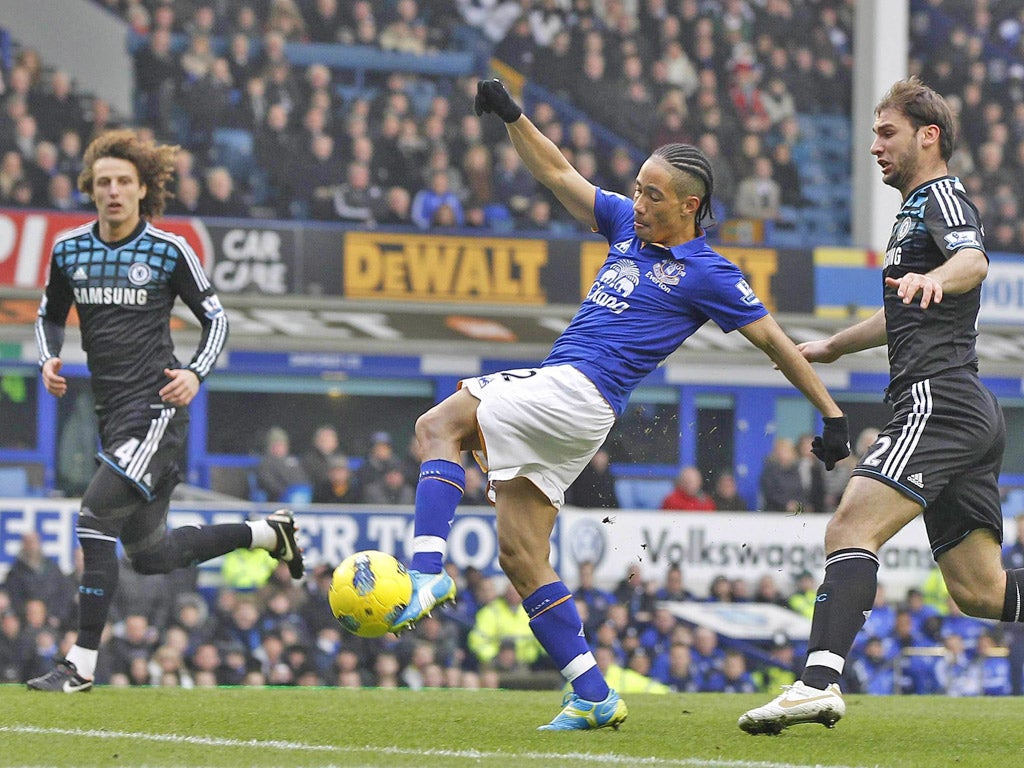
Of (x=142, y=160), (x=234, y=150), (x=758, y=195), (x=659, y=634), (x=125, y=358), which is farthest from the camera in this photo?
(x=758, y=195)

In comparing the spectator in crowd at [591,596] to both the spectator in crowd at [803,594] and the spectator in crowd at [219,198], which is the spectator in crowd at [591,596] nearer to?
the spectator in crowd at [803,594]

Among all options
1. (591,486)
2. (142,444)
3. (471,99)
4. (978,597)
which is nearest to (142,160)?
(142,444)

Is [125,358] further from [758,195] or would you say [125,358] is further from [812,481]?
[758,195]

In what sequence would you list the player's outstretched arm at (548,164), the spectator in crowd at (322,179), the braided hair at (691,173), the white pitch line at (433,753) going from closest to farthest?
1. the white pitch line at (433,753)
2. the braided hair at (691,173)
3. the player's outstretched arm at (548,164)
4. the spectator in crowd at (322,179)

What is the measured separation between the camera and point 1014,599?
18.8 ft

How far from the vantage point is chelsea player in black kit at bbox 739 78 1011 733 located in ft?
17.3

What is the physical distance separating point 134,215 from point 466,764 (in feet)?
11.8

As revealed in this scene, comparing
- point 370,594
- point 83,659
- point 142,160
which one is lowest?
point 83,659

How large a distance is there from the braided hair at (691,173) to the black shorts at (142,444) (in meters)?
2.67

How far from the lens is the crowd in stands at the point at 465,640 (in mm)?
A: 12781

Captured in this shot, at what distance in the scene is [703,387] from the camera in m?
18.8

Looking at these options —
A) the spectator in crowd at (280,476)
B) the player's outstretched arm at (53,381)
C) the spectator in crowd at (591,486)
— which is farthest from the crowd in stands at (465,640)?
the player's outstretched arm at (53,381)

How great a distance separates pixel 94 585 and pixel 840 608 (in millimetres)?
3415

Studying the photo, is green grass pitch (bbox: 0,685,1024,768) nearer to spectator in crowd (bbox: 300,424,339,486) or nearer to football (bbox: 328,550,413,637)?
football (bbox: 328,550,413,637)
